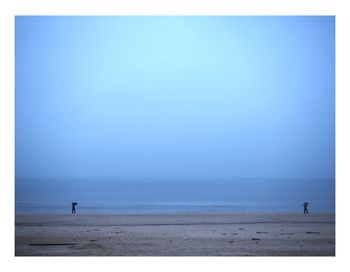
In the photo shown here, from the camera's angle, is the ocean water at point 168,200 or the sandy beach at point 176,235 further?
the ocean water at point 168,200

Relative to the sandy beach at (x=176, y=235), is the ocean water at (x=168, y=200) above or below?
below

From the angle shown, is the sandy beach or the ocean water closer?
the sandy beach

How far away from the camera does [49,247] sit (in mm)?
8398

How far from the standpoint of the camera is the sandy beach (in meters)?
8.19

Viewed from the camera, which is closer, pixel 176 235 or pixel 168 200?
pixel 176 235

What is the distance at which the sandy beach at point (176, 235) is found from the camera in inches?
322

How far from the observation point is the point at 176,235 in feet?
31.5

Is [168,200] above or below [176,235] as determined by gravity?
below

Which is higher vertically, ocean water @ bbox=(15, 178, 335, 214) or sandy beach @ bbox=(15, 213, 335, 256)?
sandy beach @ bbox=(15, 213, 335, 256)
